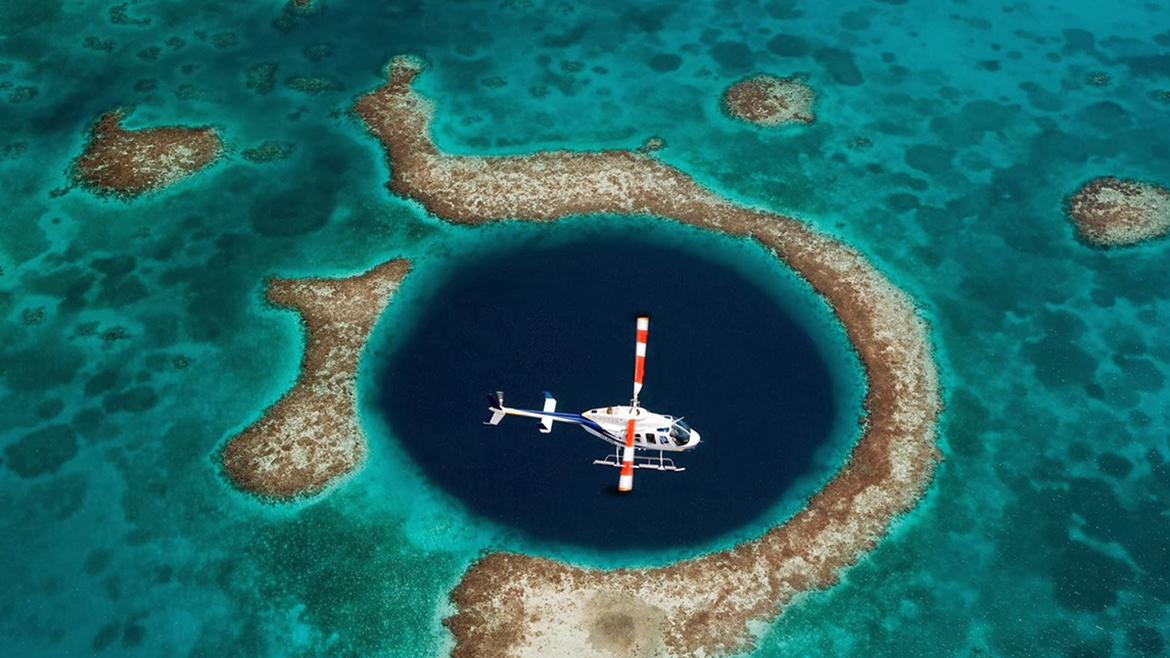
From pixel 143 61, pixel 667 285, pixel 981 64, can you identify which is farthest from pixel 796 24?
pixel 143 61

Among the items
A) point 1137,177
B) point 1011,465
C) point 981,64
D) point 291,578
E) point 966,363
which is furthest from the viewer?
point 981,64

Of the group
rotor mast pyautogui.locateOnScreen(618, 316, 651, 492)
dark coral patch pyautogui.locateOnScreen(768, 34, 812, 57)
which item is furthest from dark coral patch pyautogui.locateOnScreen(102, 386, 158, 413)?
dark coral patch pyautogui.locateOnScreen(768, 34, 812, 57)

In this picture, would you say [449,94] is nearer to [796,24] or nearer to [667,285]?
[667,285]

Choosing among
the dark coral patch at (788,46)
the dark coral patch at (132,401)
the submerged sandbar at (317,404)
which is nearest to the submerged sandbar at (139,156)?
the submerged sandbar at (317,404)

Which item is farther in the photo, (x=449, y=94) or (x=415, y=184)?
(x=449, y=94)

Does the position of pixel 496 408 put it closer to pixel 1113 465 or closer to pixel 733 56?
pixel 1113 465
